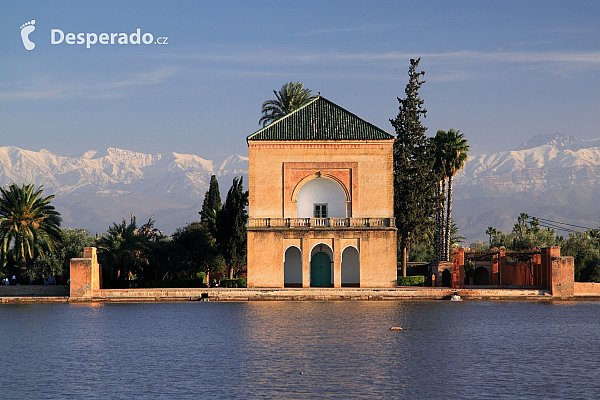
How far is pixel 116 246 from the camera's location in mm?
42875

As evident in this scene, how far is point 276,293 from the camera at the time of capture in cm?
3847

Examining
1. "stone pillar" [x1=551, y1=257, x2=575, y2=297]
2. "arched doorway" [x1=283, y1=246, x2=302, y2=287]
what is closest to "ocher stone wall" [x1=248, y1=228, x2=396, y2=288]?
"arched doorway" [x1=283, y1=246, x2=302, y2=287]

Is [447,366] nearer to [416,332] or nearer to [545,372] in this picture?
[545,372]

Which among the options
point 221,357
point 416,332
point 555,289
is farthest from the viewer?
point 555,289

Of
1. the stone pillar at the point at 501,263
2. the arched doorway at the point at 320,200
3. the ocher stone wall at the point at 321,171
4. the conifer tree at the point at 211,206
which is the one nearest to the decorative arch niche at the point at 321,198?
the arched doorway at the point at 320,200

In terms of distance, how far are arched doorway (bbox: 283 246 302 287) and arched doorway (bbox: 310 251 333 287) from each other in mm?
709

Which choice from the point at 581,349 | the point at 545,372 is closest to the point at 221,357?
the point at 545,372

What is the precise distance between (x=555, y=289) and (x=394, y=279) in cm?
780

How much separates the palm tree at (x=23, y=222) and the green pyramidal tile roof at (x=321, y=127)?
1211 centimetres

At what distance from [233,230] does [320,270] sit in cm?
672

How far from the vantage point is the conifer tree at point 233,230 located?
154ft

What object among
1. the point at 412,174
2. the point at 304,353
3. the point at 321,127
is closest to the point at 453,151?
the point at 412,174

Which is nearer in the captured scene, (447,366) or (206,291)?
(447,366)

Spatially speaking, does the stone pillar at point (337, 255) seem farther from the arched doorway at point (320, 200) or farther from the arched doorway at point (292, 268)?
the arched doorway at point (292, 268)
